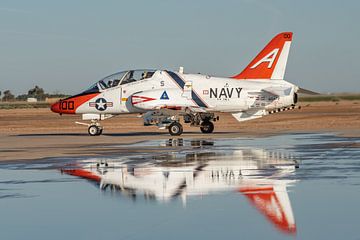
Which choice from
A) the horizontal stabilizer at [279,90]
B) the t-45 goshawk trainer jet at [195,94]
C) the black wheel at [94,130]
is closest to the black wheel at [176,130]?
the t-45 goshawk trainer jet at [195,94]

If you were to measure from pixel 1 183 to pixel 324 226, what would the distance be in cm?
819

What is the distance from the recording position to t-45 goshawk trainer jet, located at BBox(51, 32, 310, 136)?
3681 cm

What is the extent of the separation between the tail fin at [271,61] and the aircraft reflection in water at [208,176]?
14.6m

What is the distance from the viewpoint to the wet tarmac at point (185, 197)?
10531mm

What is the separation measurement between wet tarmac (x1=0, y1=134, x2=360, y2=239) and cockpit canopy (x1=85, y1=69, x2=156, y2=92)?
15.4m

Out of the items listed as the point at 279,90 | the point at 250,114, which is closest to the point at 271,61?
the point at 279,90

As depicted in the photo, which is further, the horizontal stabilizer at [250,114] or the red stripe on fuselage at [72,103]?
the red stripe on fuselage at [72,103]

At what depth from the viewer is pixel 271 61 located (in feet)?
124

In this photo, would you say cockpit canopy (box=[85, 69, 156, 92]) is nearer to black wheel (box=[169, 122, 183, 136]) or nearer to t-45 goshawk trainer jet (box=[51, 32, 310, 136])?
t-45 goshawk trainer jet (box=[51, 32, 310, 136])

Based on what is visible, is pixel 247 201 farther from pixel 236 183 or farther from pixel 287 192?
pixel 236 183

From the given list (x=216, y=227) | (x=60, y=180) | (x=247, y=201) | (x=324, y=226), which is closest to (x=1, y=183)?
(x=60, y=180)

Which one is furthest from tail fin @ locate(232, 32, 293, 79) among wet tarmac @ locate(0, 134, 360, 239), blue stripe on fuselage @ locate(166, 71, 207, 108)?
wet tarmac @ locate(0, 134, 360, 239)

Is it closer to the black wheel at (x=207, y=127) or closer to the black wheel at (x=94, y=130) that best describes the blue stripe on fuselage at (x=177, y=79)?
the black wheel at (x=207, y=127)

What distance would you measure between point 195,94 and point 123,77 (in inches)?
148
